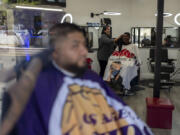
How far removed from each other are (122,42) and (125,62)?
48 centimetres

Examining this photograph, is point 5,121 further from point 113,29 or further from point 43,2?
point 113,29

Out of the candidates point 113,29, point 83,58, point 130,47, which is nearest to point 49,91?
point 83,58

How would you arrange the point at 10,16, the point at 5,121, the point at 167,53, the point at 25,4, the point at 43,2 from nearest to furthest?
the point at 5,121 < the point at 10,16 < the point at 25,4 < the point at 43,2 < the point at 167,53

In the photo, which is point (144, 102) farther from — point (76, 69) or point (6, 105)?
point (6, 105)

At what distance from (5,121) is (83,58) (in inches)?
14.8

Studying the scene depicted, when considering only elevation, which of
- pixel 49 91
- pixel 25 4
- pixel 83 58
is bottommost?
pixel 49 91

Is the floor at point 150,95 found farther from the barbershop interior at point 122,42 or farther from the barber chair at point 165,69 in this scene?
the barber chair at point 165,69

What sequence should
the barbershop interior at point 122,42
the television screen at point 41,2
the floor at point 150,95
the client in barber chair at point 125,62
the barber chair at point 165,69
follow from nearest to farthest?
1. the barbershop interior at point 122,42
2. the television screen at point 41,2
3. the floor at point 150,95
4. the client in barber chair at point 125,62
5. the barber chair at point 165,69

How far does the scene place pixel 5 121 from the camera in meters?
0.83

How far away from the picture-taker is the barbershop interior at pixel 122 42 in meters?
1.67

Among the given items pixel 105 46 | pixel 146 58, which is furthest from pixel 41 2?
pixel 146 58

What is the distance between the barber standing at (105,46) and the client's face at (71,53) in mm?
3575

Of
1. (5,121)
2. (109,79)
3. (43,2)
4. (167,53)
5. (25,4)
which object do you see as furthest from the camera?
(167,53)

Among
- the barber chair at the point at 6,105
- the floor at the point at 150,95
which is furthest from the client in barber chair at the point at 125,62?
the barber chair at the point at 6,105
